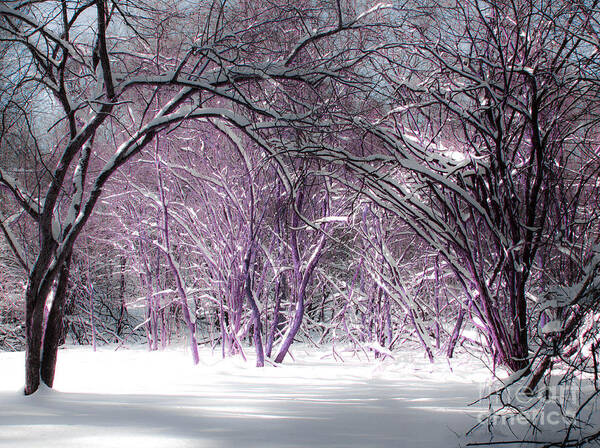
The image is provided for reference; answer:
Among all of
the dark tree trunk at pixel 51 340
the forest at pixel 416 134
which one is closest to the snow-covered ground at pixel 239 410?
the dark tree trunk at pixel 51 340

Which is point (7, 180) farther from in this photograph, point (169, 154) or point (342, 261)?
point (342, 261)

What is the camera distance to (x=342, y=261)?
16703mm

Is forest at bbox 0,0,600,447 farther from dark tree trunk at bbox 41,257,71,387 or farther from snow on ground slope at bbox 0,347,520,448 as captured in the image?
snow on ground slope at bbox 0,347,520,448

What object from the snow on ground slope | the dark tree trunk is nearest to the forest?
the dark tree trunk

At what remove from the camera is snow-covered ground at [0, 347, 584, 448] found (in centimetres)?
277

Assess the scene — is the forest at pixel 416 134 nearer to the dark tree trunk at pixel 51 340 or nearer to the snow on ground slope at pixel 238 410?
the dark tree trunk at pixel 51 340

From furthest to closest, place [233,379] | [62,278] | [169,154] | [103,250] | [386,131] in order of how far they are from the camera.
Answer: [103,250], [169,154], [233,379], [62,278], [386,131]

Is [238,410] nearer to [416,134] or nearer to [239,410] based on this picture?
[239,410]

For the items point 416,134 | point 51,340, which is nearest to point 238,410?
point 51,340

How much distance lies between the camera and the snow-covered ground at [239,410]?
2.77 meters

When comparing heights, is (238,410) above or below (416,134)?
below

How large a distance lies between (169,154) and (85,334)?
12.5m

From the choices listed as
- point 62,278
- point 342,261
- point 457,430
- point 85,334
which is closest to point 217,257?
point 62,278

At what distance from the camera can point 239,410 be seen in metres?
3.61
